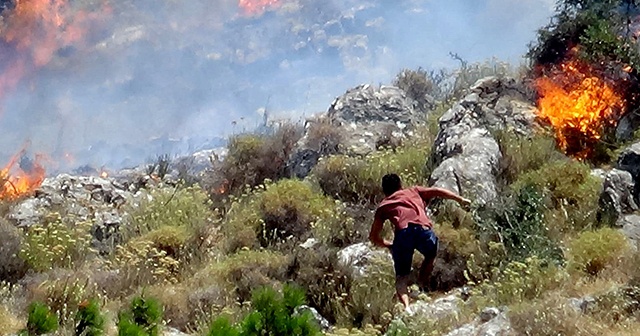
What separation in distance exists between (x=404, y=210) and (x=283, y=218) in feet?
11.1

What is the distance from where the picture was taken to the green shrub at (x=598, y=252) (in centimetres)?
688

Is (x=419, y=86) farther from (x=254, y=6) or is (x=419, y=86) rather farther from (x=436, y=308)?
(x=254, y=6)

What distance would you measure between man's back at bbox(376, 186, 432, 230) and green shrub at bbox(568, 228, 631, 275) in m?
1.57

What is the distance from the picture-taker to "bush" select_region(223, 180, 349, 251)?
9.80m

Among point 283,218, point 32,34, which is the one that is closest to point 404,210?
point 283,218

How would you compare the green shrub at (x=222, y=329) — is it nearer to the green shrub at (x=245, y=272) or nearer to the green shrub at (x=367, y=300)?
the green shrub at (x=367, y=300)

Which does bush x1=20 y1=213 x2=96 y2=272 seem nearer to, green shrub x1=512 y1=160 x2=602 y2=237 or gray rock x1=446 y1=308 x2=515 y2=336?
gray rock x1=446 y1=308 x2=515 y2=336

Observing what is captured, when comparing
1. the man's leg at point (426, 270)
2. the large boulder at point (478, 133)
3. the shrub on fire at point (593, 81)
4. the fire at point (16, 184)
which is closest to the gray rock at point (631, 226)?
the large boulder at point (478, 133)

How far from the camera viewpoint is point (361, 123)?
1423cm

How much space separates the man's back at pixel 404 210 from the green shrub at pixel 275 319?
15.2 ft

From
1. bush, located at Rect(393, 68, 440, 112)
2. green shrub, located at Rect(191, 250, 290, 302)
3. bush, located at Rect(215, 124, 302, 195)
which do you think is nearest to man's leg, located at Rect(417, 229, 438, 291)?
green shrub, located at Rect(191, 250, 290, 302)

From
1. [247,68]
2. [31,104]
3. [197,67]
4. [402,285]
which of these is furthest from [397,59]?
[402,285]

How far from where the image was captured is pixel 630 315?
5.55m

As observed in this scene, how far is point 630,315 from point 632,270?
2.39 ft
